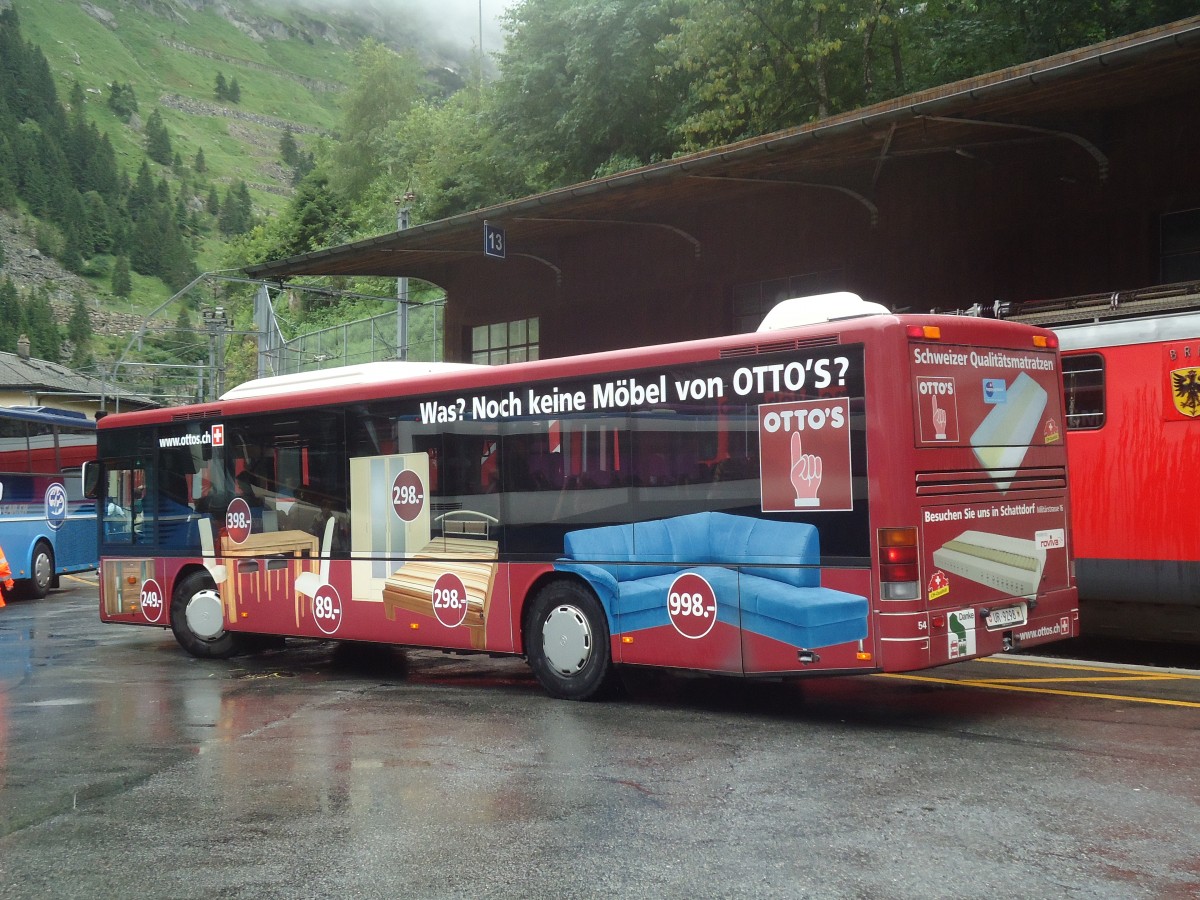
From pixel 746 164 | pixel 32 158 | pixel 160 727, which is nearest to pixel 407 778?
pixel 160 727

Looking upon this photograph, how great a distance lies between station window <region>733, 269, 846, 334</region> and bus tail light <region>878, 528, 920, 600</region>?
11.5m

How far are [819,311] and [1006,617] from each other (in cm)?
246

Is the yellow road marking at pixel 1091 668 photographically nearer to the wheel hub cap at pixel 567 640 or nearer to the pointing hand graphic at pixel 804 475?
the pointing hand graphic at pixel 804 475

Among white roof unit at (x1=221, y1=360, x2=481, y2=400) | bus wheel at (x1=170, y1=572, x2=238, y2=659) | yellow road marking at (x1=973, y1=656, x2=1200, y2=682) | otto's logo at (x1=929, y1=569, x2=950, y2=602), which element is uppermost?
white roof unit at (x1=221, y1=360, x2=481, y2=400)

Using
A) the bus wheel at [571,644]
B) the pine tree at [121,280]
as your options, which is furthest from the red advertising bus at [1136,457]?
the pine tree at [121,280]

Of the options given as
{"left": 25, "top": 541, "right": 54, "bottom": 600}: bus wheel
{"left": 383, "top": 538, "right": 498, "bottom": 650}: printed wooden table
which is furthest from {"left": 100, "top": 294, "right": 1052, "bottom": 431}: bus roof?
{"left": 25, "top": 541, "right": 54, "bottom": 600}: bus wheel

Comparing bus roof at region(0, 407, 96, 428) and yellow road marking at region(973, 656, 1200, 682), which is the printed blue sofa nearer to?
yellow road marking at region(973, 656, 1200, 682)

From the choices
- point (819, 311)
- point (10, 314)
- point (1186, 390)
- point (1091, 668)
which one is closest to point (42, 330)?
point (10, 314)

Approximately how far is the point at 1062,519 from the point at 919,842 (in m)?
4.30

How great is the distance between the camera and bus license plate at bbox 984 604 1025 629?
27.9ft

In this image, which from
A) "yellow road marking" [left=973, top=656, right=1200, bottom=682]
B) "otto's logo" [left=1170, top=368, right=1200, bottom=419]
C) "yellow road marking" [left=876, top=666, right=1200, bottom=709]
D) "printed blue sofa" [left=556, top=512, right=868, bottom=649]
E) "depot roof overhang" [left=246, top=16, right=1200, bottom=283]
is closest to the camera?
"printed blue sofa" [left=556, top=512, right=868, bottom=649]

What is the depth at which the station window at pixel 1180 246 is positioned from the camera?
15484mm

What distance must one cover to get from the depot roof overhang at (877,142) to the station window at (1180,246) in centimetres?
111

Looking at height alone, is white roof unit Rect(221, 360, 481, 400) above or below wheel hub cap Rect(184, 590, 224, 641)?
above
